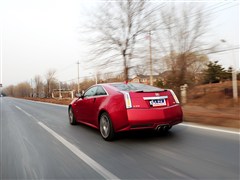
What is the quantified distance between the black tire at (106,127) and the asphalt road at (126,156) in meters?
0.18

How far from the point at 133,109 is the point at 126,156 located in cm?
109

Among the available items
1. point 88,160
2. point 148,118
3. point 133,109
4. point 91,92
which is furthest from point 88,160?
point 91,92

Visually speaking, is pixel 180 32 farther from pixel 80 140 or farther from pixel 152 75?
pixel 80 140

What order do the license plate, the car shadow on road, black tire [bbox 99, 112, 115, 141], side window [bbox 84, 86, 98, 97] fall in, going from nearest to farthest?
the license plate < black tire [bbox 99, 112, 115, 141] < the car shadow on road < side window [bbox 84, 86, 98, 97]

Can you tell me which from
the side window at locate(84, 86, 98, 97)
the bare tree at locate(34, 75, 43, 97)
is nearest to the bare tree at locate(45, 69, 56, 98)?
the bare tree at locate(34, 75, 43, 97)

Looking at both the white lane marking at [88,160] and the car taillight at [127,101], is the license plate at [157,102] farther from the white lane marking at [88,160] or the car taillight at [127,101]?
the white lane marking at [88,160]

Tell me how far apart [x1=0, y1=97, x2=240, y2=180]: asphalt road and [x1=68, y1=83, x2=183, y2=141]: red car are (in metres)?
0.39

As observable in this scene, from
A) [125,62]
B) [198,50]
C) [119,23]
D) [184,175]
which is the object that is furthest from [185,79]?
[184,175]

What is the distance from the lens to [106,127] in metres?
5.73

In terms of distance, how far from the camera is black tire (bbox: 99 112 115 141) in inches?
217

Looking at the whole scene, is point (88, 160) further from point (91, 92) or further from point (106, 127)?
point (91, 92)

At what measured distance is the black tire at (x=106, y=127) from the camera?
18.1ft

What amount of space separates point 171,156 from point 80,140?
247cm

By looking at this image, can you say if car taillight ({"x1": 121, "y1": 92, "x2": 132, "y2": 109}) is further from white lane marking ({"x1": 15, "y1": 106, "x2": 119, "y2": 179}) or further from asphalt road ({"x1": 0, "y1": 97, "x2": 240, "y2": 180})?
white lane marking ({"x1": 15, "y1": 106, "x2": 119, "y2": 179})
